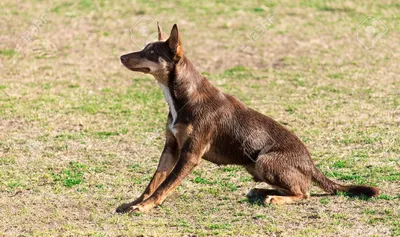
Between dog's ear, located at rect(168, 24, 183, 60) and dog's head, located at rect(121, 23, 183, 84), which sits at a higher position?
dog's ear, located at rect(168, 24, 183, 60)

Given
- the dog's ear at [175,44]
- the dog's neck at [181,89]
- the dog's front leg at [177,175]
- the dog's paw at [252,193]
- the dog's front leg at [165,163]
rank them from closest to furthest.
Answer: the dog's ear at [175,44], the dog's front leg at [177,175], the dog's neck at [181,89], the dog's front leg at [165,163], the dog's paw at [252,193]

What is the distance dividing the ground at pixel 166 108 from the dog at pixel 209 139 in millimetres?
215

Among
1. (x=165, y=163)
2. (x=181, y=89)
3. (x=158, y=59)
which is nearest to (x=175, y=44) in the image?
(x=158, y=59)

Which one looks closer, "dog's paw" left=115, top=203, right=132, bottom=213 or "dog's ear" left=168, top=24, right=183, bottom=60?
"dog's ear" left=168, top=24, right=183, bottom=60

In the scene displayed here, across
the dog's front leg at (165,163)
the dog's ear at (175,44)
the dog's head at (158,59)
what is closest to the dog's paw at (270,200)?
the dog's front leg at (165,163)

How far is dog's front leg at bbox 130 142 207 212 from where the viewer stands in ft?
26.2

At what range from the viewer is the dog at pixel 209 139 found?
8.02 meters

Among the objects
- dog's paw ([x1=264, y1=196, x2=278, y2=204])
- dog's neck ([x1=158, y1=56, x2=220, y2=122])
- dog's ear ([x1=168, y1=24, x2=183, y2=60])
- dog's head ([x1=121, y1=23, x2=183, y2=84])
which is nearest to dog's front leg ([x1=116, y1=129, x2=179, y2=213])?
dog's neck ([x1=158, y1=56, x2=220, y2=122])

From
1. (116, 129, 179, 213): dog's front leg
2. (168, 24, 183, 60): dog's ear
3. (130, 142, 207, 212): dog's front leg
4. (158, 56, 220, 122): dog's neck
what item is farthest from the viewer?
(116, 129, 179, 213): dog's front leg

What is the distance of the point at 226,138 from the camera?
8273 mm

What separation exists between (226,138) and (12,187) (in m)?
2.58

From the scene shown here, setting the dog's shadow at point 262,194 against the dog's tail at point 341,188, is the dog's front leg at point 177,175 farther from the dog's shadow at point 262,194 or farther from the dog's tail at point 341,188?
the dog's tail at point 341,188

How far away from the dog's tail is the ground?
0.10 m

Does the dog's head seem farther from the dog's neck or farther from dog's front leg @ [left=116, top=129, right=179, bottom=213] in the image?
dog's front leg @ [left=116, top=129, right=179, bottom=213]
